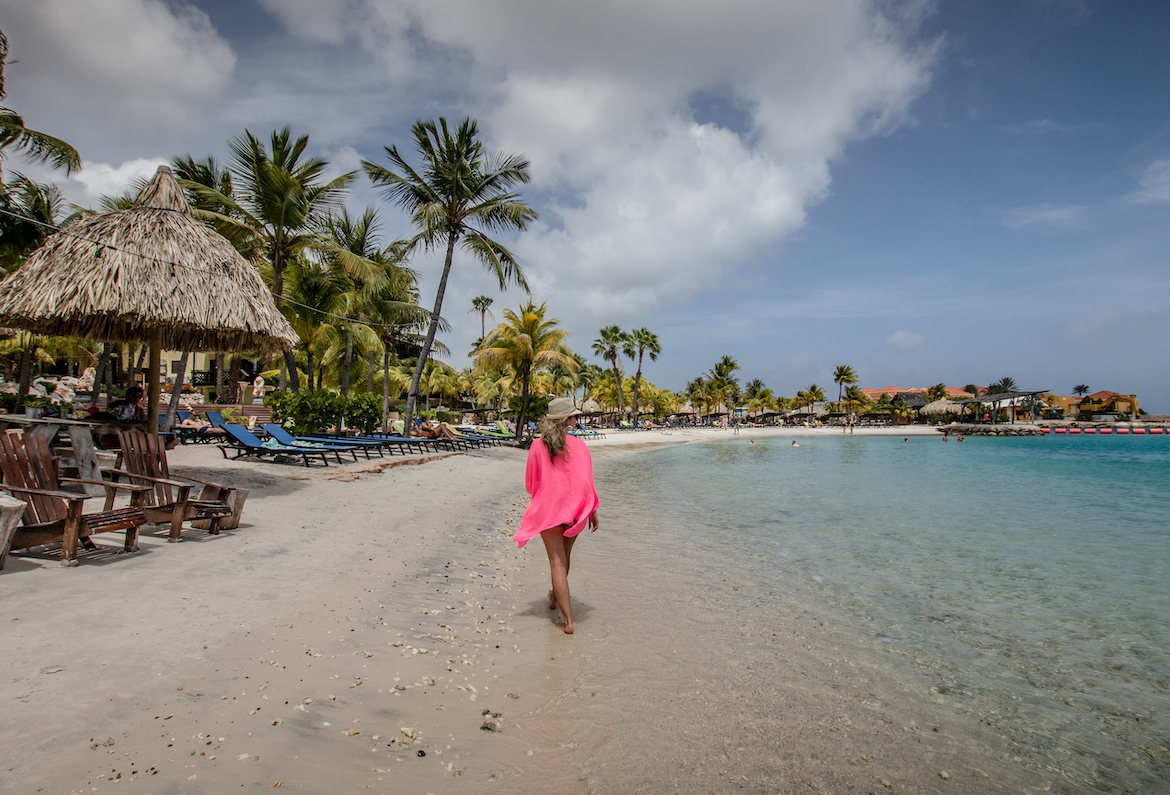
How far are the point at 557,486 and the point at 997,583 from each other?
18.6 ft

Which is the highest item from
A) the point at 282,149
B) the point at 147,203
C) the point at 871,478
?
the point at 282,149

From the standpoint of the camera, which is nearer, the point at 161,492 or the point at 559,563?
Answer: the point at 559,563

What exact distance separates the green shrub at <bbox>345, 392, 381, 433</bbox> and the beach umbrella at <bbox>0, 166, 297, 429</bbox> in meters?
9.09

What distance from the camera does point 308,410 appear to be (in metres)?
15.8

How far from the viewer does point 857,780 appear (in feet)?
8.66

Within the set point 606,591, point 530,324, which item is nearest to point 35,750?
point 606,591

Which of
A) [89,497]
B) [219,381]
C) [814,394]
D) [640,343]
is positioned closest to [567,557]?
[89,497]

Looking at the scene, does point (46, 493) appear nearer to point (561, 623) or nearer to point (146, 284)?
point (561, 623)

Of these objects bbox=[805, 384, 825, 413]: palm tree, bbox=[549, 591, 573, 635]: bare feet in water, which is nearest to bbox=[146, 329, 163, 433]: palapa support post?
bbox=[549, 591, 573, 635]: bare feet in water

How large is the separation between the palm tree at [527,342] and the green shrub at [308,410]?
8.33m

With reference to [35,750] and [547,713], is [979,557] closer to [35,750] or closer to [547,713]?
[547,713]

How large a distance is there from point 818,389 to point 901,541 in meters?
91.1

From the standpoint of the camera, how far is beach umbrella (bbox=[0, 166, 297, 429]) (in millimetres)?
6934

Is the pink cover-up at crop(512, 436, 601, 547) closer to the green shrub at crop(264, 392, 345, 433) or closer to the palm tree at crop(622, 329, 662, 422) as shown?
the green shrub at crop(264, 392, 345, 433)
